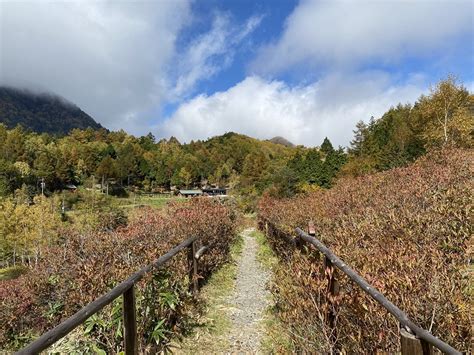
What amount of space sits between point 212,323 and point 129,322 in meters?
2.44

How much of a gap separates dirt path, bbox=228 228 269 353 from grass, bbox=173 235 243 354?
0.42ft

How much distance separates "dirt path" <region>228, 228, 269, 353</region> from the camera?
4.79 meters

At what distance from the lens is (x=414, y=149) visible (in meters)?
40.5

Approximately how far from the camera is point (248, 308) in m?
6.28

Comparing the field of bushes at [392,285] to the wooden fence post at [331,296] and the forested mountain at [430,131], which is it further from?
the forested mountain at [430,131]

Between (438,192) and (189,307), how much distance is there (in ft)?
17.1

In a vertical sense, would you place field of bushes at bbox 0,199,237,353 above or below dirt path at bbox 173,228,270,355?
above

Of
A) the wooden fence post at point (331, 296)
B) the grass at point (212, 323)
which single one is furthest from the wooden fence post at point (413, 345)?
the grass at point (212, 323)

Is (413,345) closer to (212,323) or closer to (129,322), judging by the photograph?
(129,322)

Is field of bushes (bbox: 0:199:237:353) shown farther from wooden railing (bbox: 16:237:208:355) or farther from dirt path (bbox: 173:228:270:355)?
wooden railing (bbox: 16:237:208:355)

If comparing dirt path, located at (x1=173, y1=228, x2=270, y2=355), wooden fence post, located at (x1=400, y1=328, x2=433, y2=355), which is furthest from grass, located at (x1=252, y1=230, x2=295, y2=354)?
wooden fence post, located at (x1=400, y1=328, x2=433, y2=355)

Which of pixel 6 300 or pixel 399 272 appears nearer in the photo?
pixel 399 272

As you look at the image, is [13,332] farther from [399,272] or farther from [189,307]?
[399,272]

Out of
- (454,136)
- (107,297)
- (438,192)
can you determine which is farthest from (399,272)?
(454,136)
